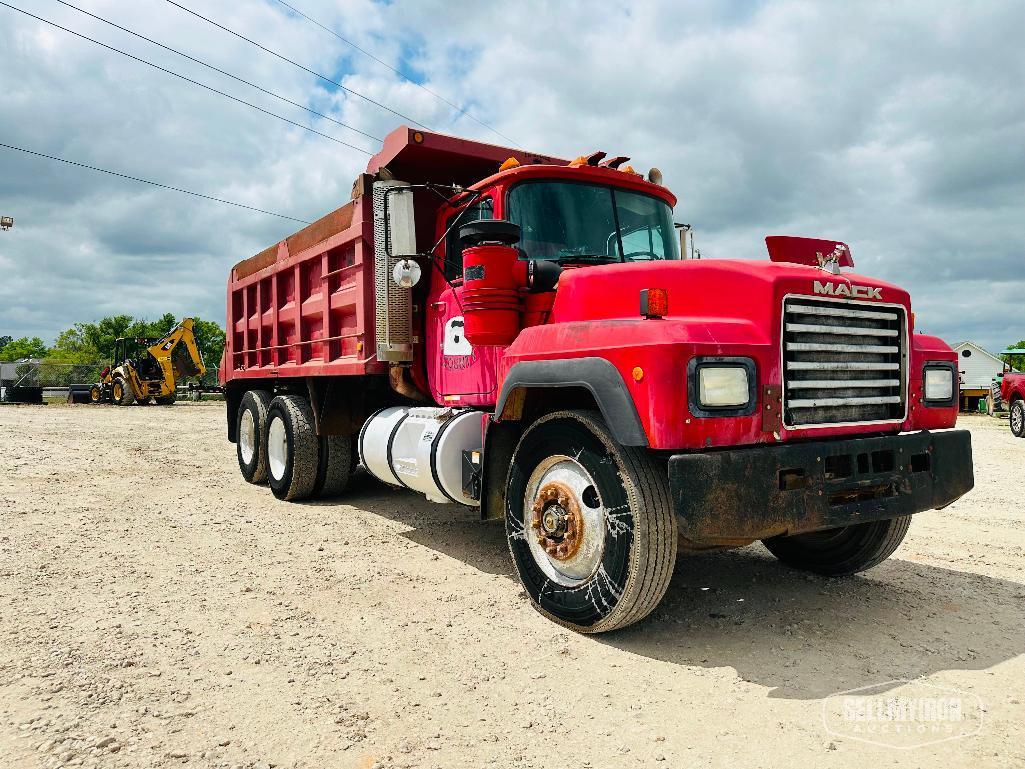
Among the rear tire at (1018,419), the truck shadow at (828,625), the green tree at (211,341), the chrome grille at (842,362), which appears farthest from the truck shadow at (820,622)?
the green tree at (211,341)

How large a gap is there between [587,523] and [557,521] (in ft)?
0.64

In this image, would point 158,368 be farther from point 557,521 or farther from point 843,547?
point 843,547

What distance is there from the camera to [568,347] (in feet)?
11.9

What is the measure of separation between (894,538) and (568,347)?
2.37 m

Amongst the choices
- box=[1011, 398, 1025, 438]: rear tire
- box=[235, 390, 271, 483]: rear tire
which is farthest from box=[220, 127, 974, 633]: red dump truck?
box=[1011, 398, 1025, 438]: rear tire

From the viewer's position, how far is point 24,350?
330 ft

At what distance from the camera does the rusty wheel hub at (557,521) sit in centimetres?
368

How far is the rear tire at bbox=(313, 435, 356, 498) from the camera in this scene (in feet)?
24.6

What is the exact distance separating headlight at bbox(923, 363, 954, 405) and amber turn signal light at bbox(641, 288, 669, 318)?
1762 mm

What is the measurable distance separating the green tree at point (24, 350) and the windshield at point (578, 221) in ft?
364

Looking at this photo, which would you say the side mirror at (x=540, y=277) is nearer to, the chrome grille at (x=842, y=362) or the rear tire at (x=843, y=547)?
the chrome grille at (x=842, y=362)

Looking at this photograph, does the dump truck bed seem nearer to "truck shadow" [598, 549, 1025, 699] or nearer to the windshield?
the windshield

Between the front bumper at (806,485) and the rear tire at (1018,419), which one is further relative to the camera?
the rear tire at (1018,419)

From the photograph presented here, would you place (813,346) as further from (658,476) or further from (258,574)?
(258,574)
